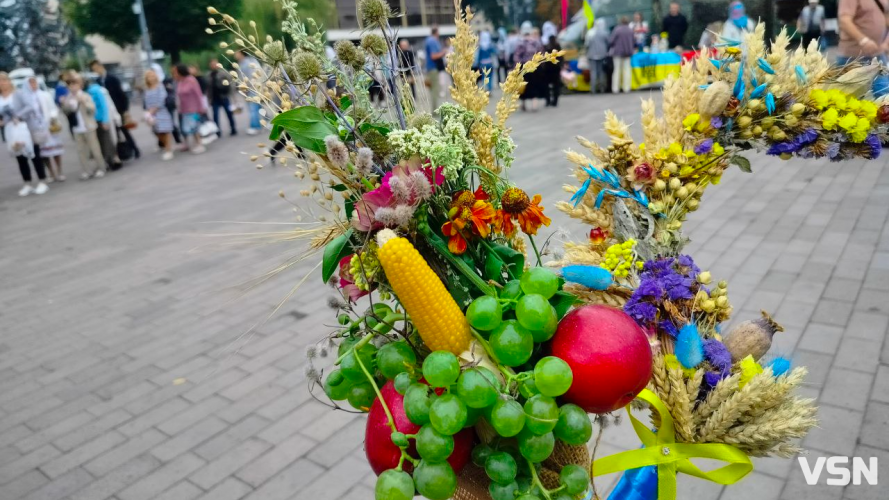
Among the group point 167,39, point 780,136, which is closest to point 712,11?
point 780,136

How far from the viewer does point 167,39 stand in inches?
1288

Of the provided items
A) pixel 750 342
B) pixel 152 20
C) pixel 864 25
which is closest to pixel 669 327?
pixel 750 342

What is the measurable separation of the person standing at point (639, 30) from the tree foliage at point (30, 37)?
2969 centimetres

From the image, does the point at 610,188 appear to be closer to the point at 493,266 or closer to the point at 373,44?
the point at 493,266

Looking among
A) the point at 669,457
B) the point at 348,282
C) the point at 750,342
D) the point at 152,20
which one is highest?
the point at 152,20

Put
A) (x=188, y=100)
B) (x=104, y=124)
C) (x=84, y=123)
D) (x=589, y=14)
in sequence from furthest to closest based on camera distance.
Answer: (x=589, y=14), (x=188, y=100), (x=104, y=124), (x=84, y=123)

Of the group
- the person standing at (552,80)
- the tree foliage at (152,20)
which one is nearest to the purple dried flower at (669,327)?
the person standing at (552,80)

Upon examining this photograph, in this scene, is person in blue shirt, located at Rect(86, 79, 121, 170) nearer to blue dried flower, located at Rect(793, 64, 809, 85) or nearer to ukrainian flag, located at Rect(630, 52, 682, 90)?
ukrainian flag, located at Rect(630, 52, 682, 90)

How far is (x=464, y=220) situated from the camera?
3.66ft

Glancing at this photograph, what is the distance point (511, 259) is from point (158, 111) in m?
11.8

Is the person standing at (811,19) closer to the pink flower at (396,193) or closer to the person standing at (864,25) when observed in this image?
the person standing at (864,25)

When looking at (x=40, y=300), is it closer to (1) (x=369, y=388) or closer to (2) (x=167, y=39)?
(1) (x=369, y=388)

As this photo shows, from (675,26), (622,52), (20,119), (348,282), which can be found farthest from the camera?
(622,52)

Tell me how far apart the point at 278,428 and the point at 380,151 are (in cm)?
256
